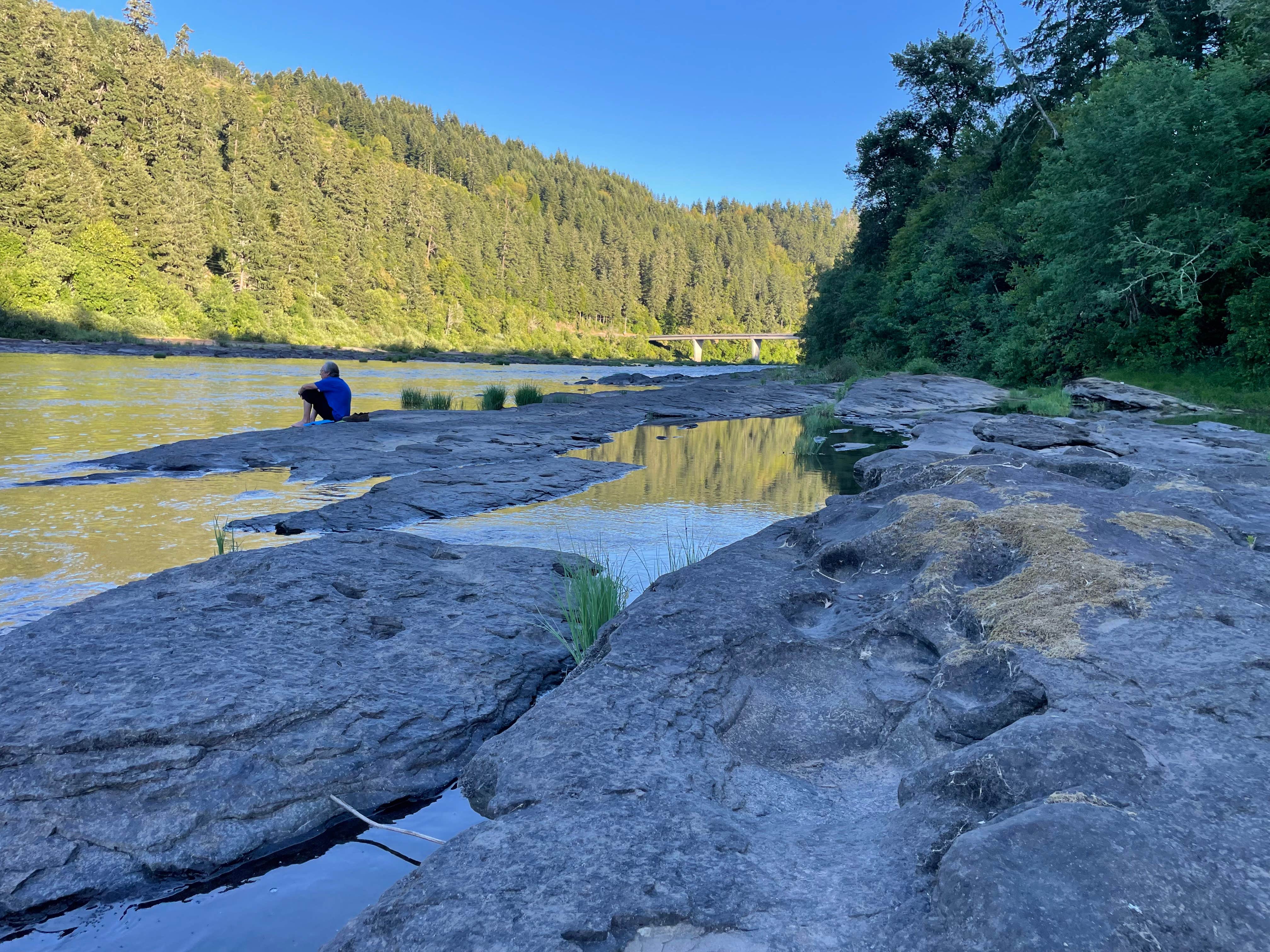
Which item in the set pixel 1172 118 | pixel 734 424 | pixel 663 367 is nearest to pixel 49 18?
pixel 663 367

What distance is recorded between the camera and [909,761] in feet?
8.34

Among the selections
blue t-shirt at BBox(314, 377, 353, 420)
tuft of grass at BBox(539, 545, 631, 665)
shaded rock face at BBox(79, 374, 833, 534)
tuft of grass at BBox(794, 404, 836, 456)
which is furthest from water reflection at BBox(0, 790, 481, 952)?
blue t-shirt at BBox(314, 377, 353, 420)

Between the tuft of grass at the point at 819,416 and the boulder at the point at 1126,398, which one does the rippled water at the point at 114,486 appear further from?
the boulder at the point at 1126,398

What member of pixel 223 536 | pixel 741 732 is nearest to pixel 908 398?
pixel 223 536

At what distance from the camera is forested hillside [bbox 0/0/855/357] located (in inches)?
1997

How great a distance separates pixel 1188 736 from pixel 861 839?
935 mm

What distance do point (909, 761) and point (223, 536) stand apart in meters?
5.03

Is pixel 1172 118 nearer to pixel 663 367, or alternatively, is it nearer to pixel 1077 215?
pixel 1077 215

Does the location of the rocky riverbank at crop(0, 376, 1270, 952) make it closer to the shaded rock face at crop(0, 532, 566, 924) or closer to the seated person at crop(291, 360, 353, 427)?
the shaded rock face at crop(0, 532, 566, 924)

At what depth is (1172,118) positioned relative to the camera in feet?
53.4

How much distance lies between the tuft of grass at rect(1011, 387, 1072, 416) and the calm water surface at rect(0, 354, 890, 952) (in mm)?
3394

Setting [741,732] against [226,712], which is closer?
[741,732]

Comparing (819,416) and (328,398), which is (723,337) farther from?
(328,398)

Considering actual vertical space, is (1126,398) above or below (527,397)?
above
